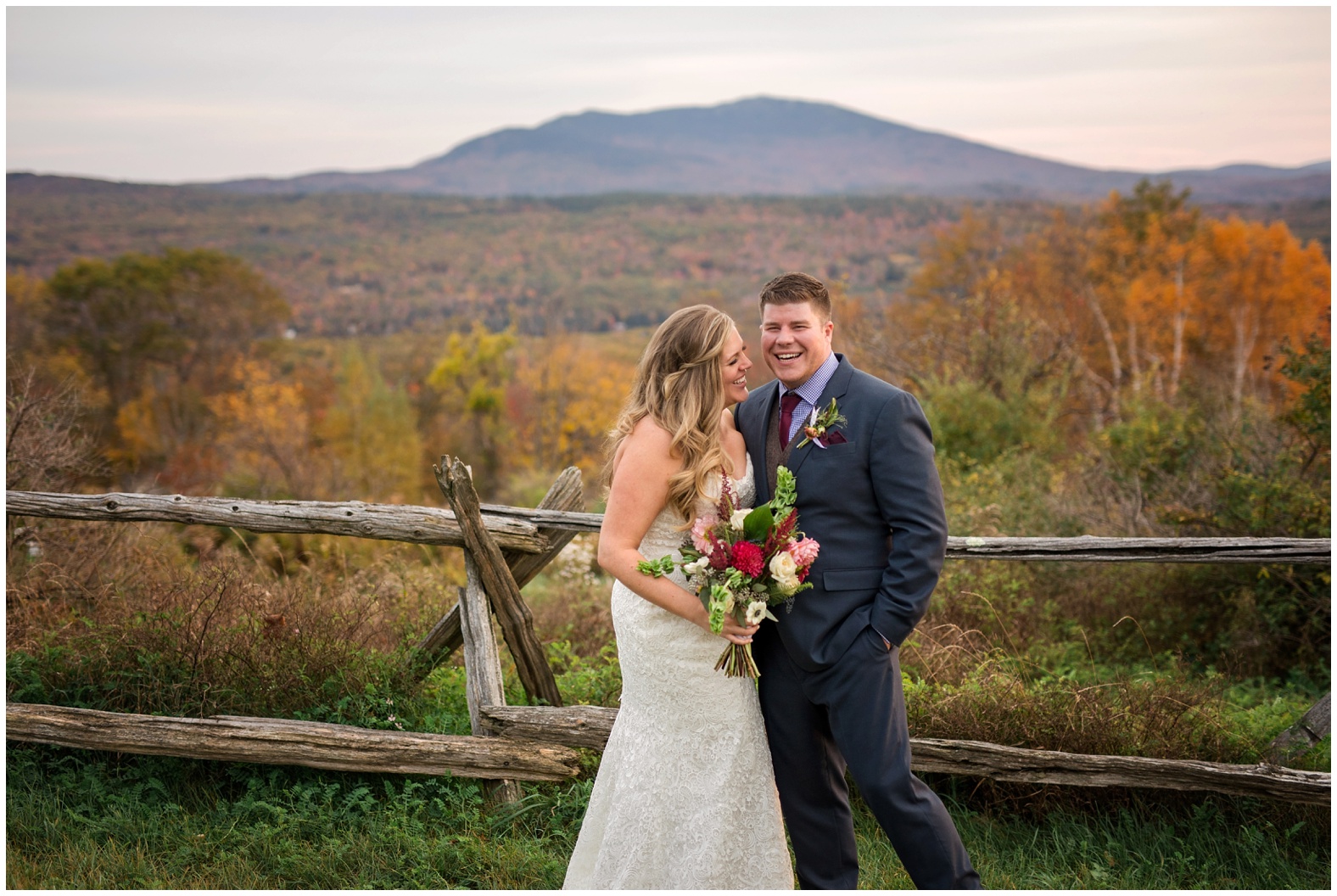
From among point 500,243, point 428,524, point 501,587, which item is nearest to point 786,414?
point 501,587

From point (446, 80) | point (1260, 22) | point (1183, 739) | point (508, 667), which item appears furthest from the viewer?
point (446, 80)

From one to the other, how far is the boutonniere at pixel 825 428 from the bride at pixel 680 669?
1.02 feet

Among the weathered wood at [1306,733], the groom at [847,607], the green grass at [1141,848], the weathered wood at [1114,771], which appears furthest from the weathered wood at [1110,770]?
the groom at [847,607]

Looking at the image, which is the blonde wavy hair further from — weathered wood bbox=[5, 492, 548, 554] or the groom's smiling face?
weathered wood bbox=[5, 492, 548, 554]

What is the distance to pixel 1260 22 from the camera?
380 inches

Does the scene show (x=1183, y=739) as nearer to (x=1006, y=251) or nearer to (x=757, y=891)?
(x=757, y=891)

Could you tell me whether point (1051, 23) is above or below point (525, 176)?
below

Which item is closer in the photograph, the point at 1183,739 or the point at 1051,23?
the point at 1183,739

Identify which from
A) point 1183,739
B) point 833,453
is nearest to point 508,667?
point 833,453

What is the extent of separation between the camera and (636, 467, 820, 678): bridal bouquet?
9.20 ft

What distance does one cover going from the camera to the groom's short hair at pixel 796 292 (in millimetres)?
3092

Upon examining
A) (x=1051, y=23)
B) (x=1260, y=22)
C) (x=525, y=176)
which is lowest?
(x=1051, y=23)

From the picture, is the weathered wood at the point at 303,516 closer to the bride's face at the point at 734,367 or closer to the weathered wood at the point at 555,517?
the weathered wood at the point at 555,517

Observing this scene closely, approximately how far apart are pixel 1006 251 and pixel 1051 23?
160 ft
